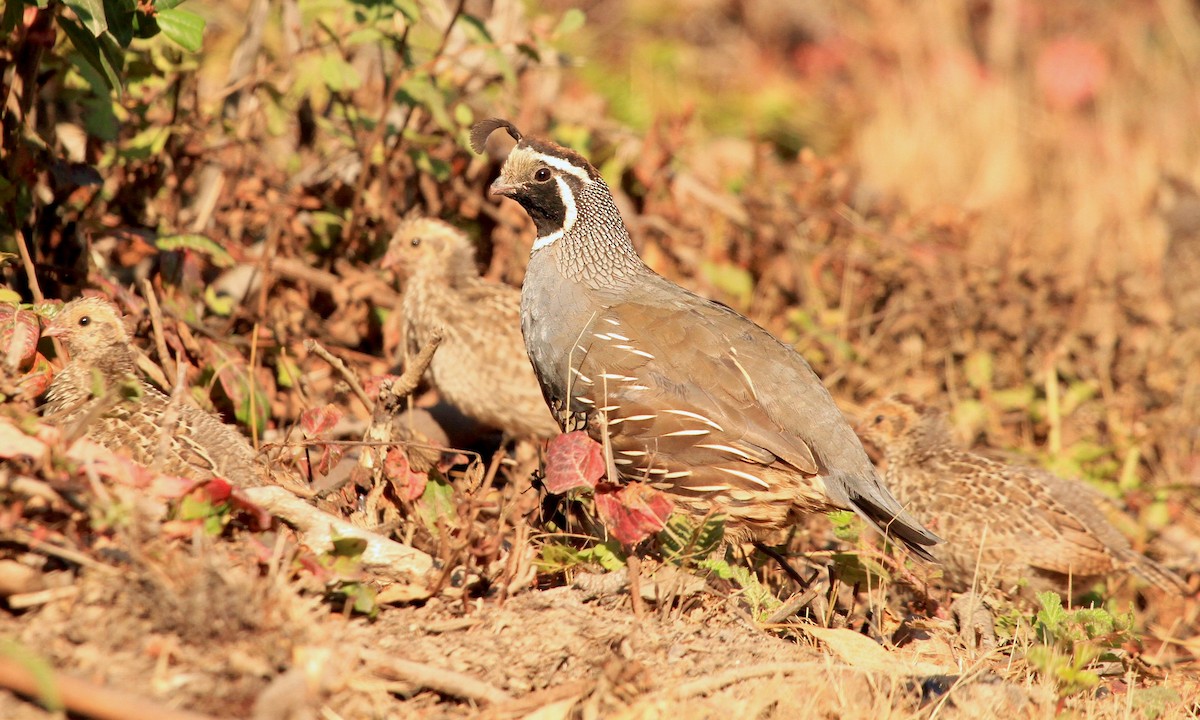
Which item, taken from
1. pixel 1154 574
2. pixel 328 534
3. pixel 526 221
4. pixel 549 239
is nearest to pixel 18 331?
pixel 328 534

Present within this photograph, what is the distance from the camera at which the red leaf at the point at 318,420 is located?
410cm

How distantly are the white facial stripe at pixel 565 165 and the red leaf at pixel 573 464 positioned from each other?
156 cm

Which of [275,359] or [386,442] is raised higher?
[386,442]

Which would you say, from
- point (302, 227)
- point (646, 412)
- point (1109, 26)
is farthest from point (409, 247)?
point (1109, 26)

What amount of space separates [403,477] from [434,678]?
36.2 inches

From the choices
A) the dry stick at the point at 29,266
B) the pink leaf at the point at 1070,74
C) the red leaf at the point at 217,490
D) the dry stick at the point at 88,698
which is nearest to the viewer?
the dry stick at the point at 88,698

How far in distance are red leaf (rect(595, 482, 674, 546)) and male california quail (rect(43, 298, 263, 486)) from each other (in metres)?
1.11

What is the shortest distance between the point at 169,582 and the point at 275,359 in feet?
8.12

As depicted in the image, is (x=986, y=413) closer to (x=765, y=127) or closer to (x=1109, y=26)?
(x=765, y=127)

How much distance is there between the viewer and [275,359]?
545 centimetres

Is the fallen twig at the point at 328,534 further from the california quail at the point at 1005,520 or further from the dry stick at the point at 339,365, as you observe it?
the california quail at the point at 1005,520

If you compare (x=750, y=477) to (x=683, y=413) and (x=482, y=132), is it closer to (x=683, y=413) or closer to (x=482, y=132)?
(x=683, y=413)

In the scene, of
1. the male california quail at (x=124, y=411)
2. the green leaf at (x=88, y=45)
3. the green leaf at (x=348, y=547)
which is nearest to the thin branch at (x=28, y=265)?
the male california quail at (x=124, y=411)

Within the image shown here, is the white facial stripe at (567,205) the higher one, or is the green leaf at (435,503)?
the white facial stripe at (567,205)
